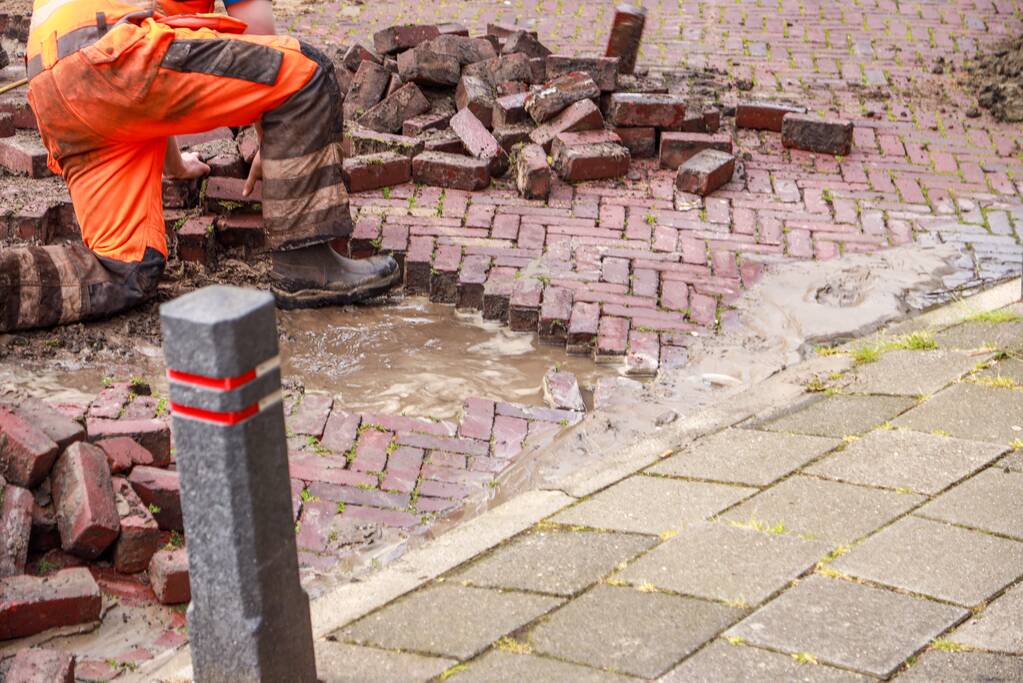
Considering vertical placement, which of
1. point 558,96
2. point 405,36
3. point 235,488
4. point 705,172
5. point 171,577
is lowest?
point 171,577

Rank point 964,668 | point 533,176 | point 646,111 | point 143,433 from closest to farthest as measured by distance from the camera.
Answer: point 964,668 < point 143,433 < point 533,176 < point 646,111

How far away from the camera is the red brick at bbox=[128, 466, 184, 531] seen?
3795mm

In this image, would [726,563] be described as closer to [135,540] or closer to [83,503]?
[135,540]

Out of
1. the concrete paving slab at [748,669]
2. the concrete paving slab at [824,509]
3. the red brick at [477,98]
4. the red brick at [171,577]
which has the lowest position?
the red brick at [171,577]

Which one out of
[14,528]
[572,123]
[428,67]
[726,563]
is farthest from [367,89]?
[726,563]

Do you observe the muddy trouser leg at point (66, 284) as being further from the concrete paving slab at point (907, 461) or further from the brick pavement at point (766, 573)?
the concrete paving slab at point (907, 461)

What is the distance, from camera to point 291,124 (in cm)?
532

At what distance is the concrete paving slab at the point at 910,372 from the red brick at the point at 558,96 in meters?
2.91

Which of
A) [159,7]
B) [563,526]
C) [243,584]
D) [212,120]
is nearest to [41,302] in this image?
[212,120]

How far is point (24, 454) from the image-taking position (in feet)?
11.9

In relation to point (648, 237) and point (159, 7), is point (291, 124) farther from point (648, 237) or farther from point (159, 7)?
point (648, 237)


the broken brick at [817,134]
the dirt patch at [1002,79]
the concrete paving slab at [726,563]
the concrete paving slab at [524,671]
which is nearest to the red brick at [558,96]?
the broken brick at [817,134]

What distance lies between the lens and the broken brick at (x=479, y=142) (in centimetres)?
679

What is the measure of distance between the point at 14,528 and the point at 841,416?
2.68 m
